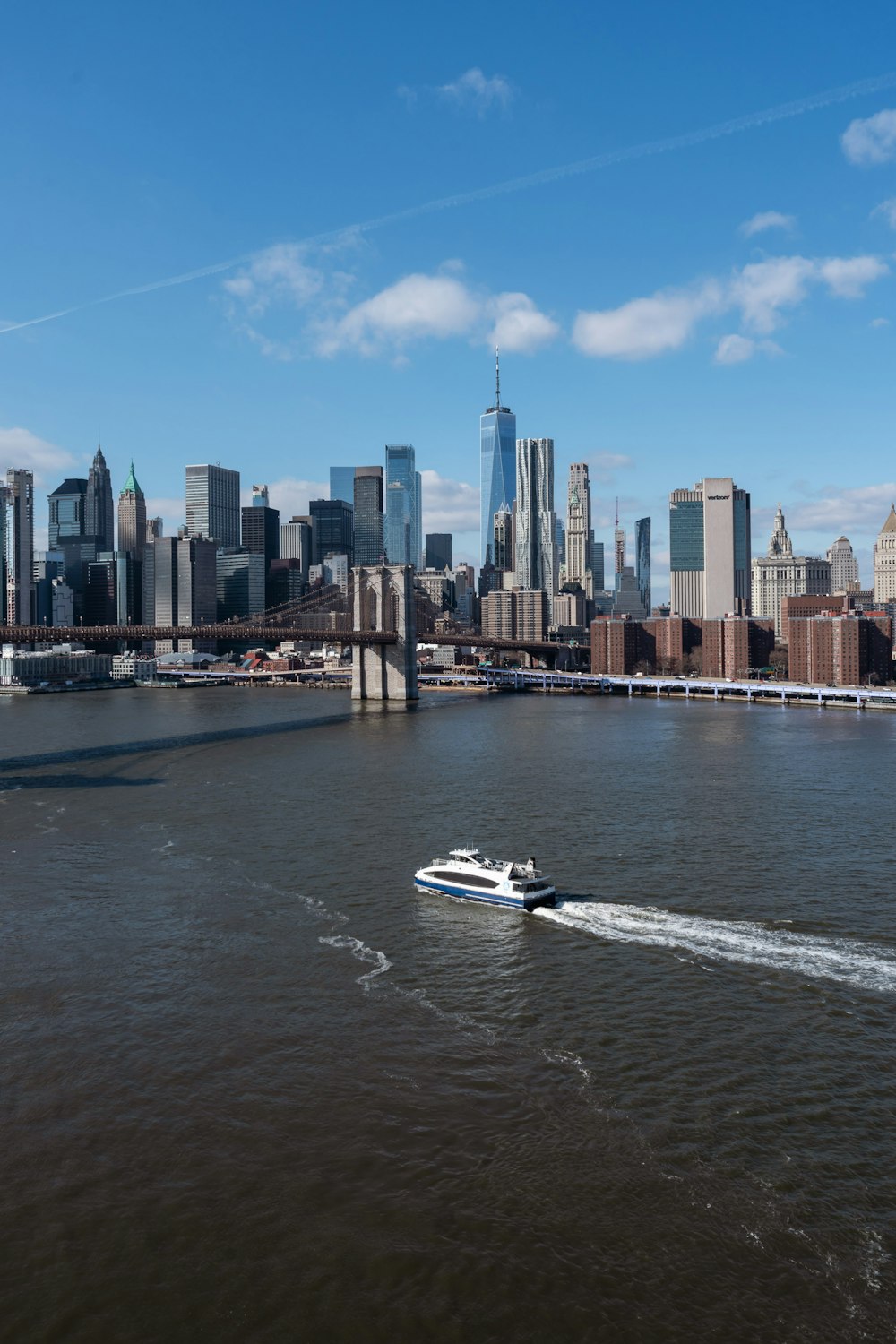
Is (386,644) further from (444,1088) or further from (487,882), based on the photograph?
(444,1088)

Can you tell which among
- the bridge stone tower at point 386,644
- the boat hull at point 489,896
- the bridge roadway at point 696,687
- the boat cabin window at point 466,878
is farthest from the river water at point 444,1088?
the bridge stone tower at point 386,644

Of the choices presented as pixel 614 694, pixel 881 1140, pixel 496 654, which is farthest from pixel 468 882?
pixel 496 654

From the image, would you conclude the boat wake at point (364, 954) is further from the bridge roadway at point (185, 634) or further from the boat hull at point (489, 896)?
the bridge roadway at point (185, 634)

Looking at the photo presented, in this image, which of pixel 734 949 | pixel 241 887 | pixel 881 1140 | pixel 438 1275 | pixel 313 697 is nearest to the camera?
pixel 438 1275

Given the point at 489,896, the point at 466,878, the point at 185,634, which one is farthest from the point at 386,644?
the point at 489,896

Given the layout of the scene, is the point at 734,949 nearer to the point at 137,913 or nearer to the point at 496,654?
the point at 137,913
